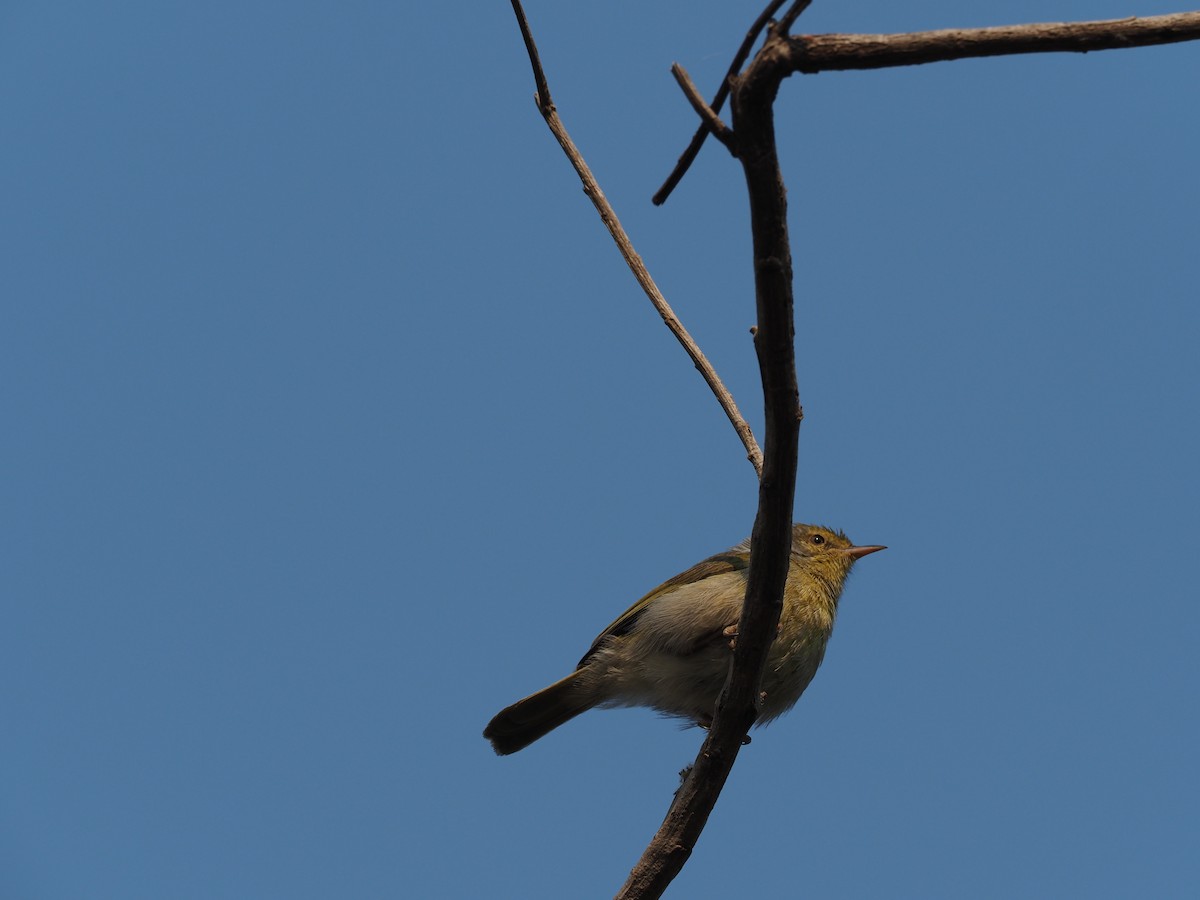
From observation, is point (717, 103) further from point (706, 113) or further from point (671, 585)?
point (671, 585)

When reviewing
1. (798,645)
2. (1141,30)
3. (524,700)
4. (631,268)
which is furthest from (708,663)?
(1141,30)

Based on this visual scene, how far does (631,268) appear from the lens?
5379 millimetres

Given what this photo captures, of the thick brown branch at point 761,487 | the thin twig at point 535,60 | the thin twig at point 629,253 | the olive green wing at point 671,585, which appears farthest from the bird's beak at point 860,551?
the thin twig at point 535,60

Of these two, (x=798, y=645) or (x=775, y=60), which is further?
(x=798, y=645)

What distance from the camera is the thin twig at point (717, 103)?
2.73 meters

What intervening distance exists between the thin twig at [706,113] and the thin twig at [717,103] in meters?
0.06

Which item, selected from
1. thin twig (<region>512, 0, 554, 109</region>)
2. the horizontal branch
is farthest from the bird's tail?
the horizontal branch

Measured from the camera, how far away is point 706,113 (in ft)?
9.45

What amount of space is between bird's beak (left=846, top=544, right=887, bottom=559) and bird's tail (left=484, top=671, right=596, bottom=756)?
71.9 inches

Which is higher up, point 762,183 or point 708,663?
point 762,183

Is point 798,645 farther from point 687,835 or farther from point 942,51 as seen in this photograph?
point 942,51

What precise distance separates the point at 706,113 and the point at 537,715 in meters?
4.01

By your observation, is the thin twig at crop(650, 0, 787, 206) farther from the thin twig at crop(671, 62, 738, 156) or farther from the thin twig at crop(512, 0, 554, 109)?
the thin twig at crop(512, 0, 554, 109)

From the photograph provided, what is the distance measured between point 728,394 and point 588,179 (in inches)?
51.7
